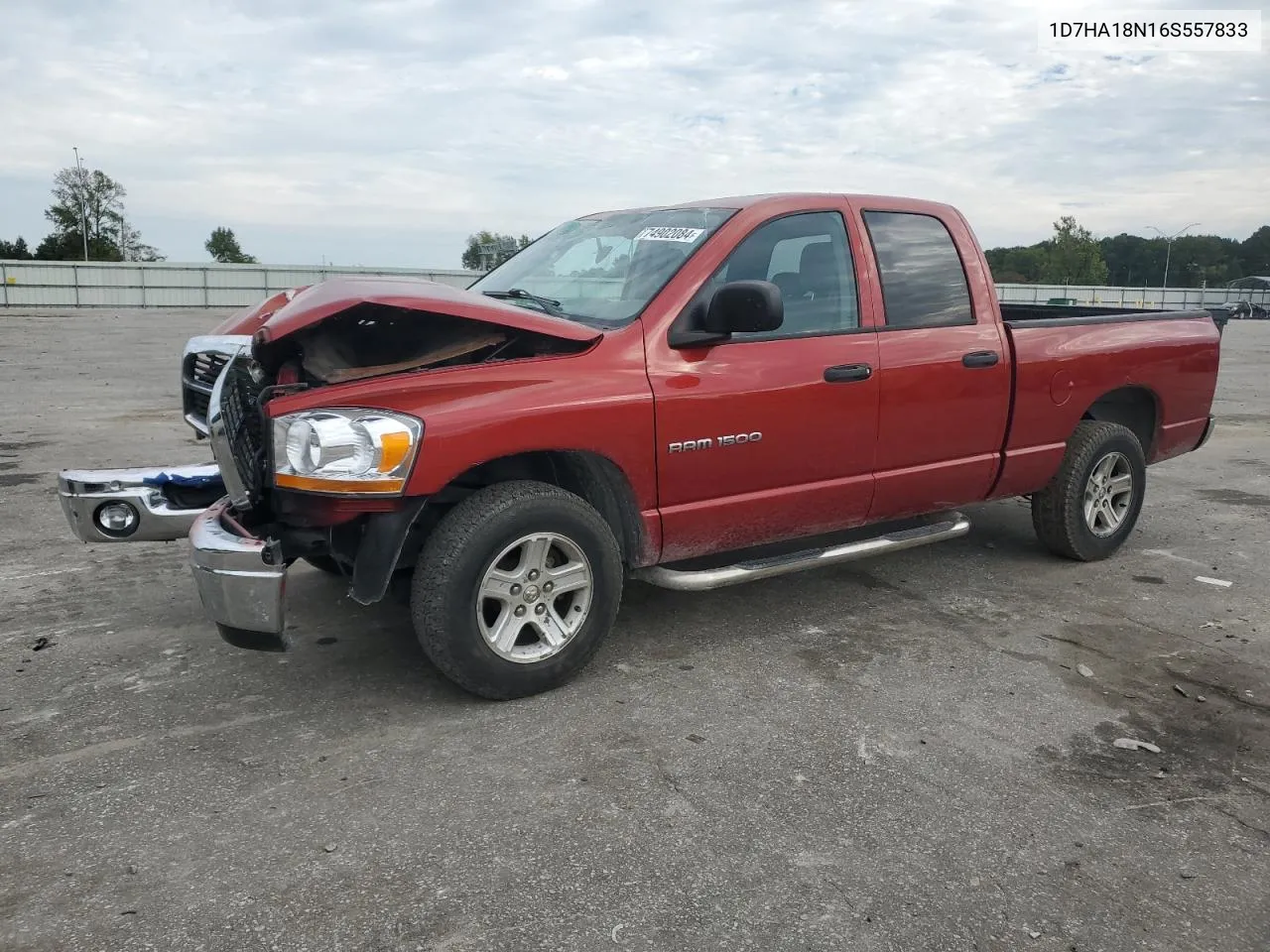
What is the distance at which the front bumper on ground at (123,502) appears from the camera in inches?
159

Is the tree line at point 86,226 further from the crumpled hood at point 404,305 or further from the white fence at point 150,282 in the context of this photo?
the crumpled hood at point 404,305

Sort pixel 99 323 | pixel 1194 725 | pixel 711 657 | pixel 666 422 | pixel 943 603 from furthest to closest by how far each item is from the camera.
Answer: pixel 99 323, pixel 943 603, pixel 711 657, pixel 666 422, pixel 1194 725

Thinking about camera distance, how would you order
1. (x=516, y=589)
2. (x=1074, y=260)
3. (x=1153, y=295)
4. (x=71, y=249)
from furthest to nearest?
(x=1074, y=260)
(x=71, y=249)
(x=1153, y=295)
(x=516, y=589)

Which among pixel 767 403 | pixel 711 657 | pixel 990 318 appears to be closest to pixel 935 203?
pixel 990 318

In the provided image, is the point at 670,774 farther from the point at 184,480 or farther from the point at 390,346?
the point at 184,480

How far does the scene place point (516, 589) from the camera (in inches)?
142

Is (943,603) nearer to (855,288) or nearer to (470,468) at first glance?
(855,288)

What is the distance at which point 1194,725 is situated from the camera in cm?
359

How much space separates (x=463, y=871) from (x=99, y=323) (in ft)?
101

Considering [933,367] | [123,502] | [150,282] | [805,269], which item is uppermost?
[150,282]

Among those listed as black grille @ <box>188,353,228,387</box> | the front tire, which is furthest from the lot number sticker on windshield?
black grille @ <box>188,353,228,387</box>

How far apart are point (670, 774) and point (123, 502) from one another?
8.10ft

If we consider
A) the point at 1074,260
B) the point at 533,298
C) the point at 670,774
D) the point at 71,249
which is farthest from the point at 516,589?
the point at 1074,260

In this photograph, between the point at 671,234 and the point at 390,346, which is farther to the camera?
the point at 671,234
